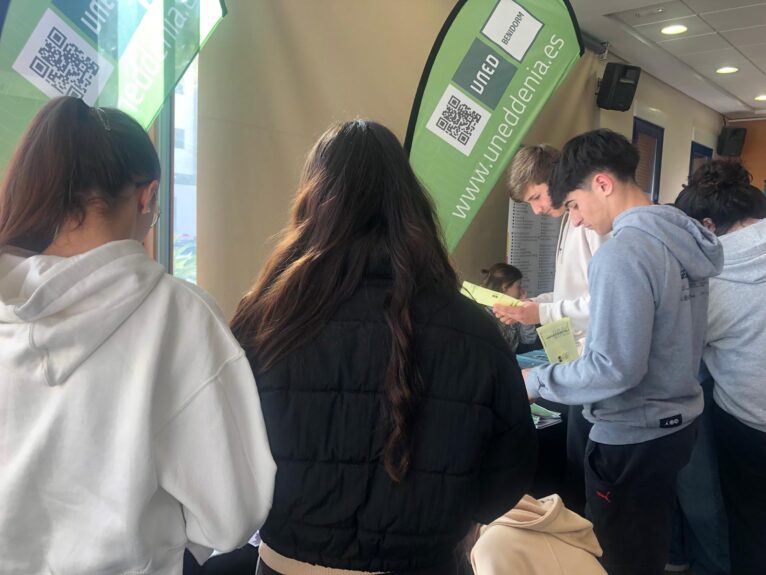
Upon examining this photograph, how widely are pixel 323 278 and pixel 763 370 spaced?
1.71 meters

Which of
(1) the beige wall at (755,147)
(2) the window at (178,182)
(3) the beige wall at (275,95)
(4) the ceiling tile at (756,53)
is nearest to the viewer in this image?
(2) the window at (178,182)

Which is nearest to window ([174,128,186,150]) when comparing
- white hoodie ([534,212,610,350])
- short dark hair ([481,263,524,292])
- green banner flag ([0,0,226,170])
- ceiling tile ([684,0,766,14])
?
green banner flag ([0,0,226,170])

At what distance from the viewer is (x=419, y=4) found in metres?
3.23

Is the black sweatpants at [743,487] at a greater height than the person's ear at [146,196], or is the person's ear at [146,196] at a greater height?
the person's ear at [146,196]

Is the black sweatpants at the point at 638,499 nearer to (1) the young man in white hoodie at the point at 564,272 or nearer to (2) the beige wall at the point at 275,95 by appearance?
(1) the young man in white hoodie at the point at 564,272

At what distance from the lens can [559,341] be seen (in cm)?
195

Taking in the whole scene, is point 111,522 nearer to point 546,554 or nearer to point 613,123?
point 546,554

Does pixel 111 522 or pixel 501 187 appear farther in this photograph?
pixel 501 187

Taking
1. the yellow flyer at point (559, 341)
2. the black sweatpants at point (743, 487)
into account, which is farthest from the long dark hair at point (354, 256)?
the black sweatpants at point (743, 487)

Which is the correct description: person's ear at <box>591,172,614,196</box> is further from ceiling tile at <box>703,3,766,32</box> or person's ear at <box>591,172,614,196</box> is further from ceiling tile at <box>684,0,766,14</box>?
ceiling tile at <box>703,3,766,32</box>

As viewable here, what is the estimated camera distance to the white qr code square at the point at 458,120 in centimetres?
254

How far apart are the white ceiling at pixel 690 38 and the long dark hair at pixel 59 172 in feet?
12.4

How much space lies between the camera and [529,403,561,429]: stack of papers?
2314 mm

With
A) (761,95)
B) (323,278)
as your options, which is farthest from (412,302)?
(761,95)
